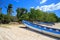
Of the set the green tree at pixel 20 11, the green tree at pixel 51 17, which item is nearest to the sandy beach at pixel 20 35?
the green tree at pixel 20 11

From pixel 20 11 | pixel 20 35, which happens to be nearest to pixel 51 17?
pixel 20 11

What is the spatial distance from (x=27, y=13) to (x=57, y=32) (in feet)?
33.3

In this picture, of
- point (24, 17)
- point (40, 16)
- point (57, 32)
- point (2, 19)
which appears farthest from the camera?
point (40, 16)

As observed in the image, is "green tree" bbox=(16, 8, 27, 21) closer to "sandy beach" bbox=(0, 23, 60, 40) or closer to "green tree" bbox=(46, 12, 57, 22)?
"green tree" bbox=(46, 12, 57, 22)

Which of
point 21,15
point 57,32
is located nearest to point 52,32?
point 57,32

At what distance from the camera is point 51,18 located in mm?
20031

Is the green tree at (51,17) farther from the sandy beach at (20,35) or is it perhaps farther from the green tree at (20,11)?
the sandy beach at (20,35)

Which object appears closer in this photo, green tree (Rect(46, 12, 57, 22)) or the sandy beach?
the sandy beach

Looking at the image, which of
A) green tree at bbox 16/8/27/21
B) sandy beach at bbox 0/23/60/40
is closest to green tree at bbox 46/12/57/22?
green tree at bbox 16/8/27/21

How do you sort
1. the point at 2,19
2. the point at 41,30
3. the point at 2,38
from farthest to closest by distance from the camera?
1. the point at 2,19
2. the point at 41,30
3. the point at 2,38

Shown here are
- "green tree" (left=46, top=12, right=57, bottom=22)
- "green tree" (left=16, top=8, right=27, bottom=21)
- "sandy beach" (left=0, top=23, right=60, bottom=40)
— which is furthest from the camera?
"green tree" (left=46, top=12, right=57, bottom=22)

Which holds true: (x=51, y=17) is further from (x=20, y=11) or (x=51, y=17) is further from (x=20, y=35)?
(x=20, y=35)

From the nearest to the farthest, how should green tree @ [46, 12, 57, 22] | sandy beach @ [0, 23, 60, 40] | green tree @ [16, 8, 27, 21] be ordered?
sandy beach @ [0, 23, 60, 40] < green tree @ [16, 8, 27, 21] < green tree @ [46, 12, 57, 22]

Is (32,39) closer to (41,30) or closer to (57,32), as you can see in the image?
(57,32)
